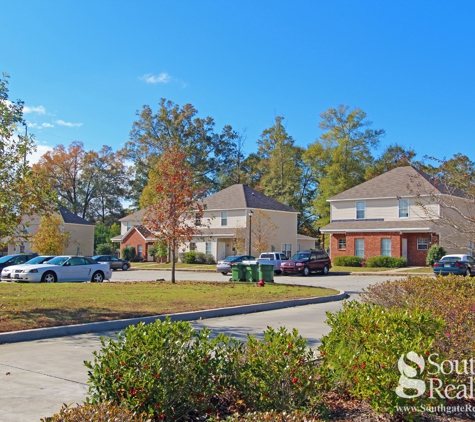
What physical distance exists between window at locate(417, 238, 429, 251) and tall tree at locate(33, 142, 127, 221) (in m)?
46.6

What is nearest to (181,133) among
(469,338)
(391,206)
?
(391,206)

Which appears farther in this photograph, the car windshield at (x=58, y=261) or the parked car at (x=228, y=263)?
the parked car at (x=228, y=263)

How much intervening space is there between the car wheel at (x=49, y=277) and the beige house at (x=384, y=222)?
2744 cm

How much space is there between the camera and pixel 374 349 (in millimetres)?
5152

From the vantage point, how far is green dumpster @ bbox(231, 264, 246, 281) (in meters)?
26.3

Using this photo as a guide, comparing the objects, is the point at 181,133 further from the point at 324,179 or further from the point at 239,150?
the point at 324,179

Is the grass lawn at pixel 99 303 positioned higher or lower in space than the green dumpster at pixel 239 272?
lower

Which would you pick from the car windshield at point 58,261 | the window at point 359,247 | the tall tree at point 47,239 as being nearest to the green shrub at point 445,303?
the car windshield at point 58,261

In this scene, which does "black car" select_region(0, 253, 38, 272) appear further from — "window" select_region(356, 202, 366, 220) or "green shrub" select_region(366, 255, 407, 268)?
"window" select_region(356, 202, 366, 220)

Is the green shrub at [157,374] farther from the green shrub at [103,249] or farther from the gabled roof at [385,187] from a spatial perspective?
the green shrub at [103,249]

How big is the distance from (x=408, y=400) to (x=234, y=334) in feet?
20.7

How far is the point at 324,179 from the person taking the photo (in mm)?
61438

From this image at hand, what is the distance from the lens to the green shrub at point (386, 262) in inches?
1620

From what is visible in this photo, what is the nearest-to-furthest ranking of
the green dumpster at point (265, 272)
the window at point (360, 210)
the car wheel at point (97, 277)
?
1. the green dumpster at point (265, 272)
2. the car wheel at point (97, 277)
3. the window at point (360, 210)
